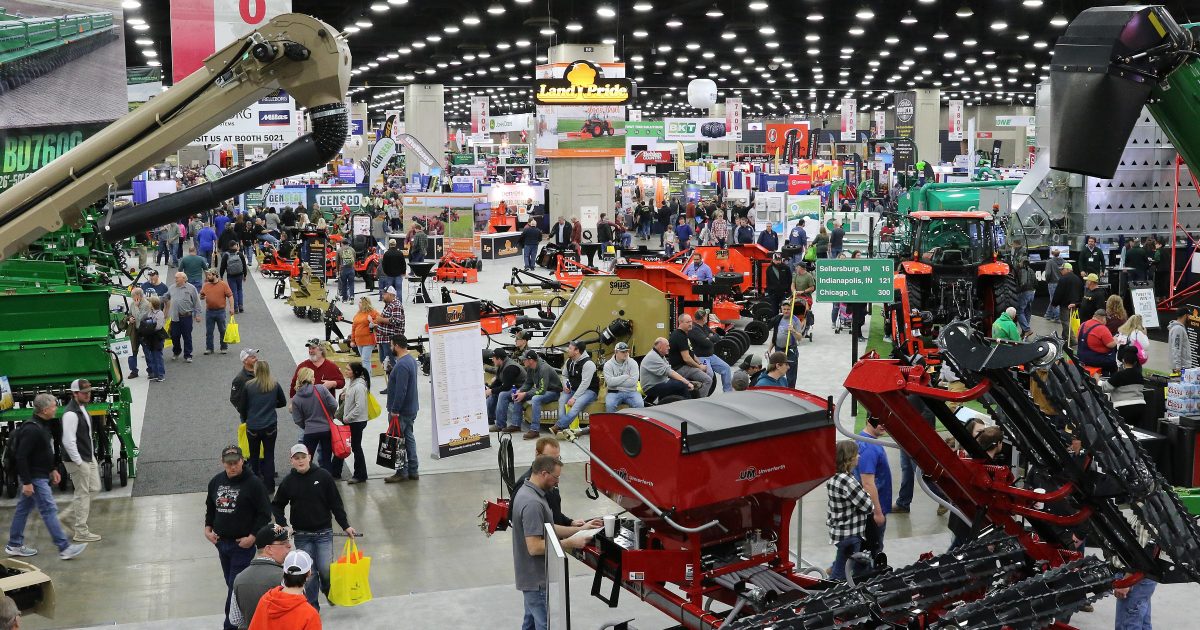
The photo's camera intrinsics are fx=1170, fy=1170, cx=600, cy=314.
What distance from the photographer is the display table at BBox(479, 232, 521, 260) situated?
35.5m

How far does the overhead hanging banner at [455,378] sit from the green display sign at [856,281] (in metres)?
4.11

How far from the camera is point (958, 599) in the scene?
720 centimetres

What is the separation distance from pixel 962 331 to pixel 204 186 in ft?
17.6

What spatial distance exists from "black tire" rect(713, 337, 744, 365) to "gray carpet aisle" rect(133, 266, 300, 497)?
20.6 feet

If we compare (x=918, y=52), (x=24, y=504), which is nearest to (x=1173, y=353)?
(x=24, y=504)

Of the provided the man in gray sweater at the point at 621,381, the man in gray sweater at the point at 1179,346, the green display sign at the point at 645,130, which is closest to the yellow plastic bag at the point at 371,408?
the man in gray sweater at the point at 621,381

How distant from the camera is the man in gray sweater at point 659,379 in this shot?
45.2 ft

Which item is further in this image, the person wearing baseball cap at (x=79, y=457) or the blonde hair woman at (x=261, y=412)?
the blonde hair woman at (x=261, y=412)

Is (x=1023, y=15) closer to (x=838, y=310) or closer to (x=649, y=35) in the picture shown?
(x=649, y=35)

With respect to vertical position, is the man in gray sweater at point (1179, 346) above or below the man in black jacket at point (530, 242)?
below

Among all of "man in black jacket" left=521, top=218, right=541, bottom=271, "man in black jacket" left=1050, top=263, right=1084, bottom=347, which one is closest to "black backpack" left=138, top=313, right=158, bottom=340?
"man in black jacket" left=1050, top=263, right=1084, bottom=347

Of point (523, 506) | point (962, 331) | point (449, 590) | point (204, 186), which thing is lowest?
point (449, 590)

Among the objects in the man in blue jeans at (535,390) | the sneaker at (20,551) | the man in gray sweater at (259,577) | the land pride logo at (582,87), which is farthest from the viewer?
the land pride logo at (582,87)

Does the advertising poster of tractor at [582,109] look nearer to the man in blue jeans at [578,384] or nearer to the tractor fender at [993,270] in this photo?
the tractor fender at [993,270]
